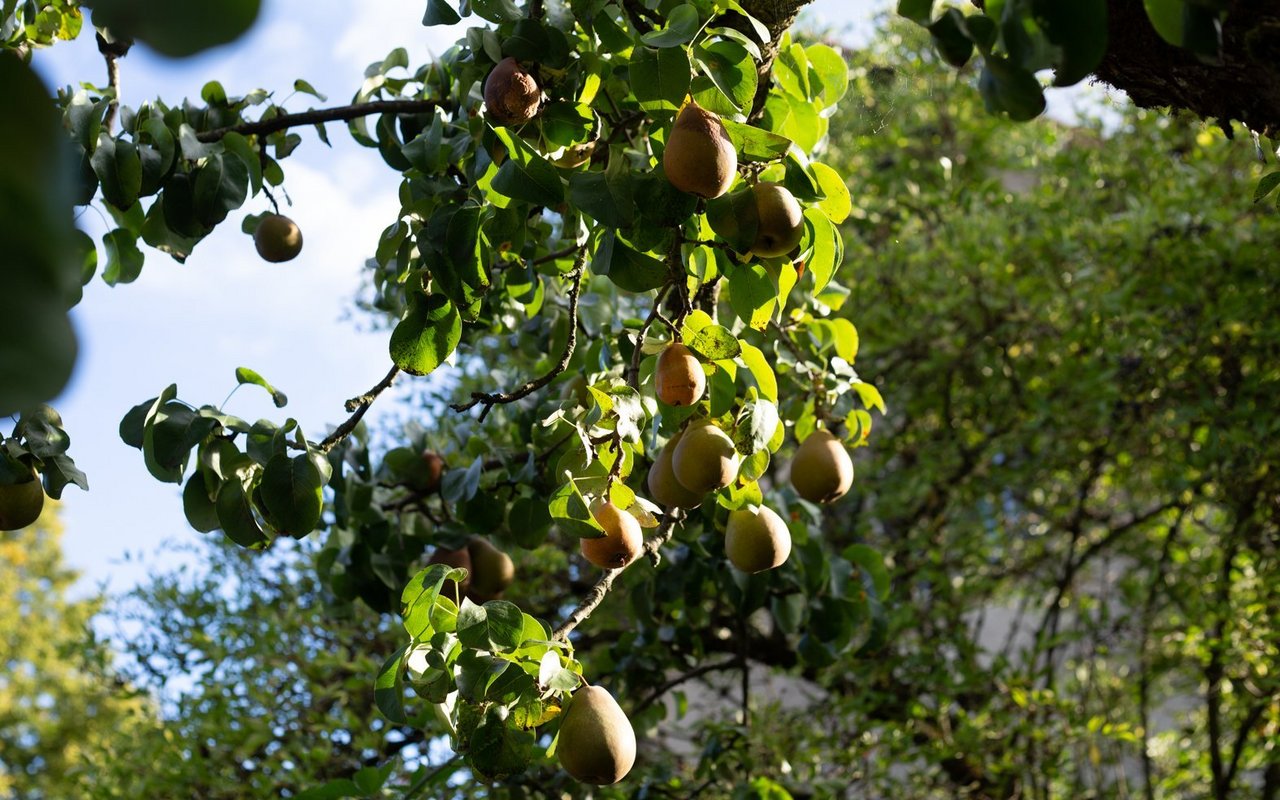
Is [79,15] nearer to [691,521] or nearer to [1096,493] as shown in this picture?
[691,521]

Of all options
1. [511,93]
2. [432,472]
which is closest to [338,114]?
[511,93]

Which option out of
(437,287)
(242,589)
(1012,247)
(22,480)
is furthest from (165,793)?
(1012,247)

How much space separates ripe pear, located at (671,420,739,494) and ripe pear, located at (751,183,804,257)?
0.82 ft

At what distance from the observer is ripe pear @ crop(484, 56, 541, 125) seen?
5.11 ft

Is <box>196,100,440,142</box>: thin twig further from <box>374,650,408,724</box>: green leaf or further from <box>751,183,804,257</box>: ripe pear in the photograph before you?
<box>374,650,408,724</box>: green leaf

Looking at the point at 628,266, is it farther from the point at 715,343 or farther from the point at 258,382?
the point at 258,382

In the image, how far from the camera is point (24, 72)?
0.35 metres

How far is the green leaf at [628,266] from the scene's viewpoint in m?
1.54

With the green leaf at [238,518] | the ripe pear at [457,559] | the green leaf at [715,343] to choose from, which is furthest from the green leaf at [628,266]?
the ripe pear at [457,559]

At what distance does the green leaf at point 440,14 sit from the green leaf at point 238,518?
2.50ft

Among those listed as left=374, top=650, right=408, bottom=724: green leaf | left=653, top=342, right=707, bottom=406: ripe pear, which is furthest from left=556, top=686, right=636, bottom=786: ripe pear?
left=653, top=342, right=707, bottom=406: ripe pear

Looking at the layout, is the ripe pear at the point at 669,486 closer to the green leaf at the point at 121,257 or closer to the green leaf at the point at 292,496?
the green leaf at the point at 292,496

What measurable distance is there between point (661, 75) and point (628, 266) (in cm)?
27

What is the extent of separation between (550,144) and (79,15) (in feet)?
3.82
